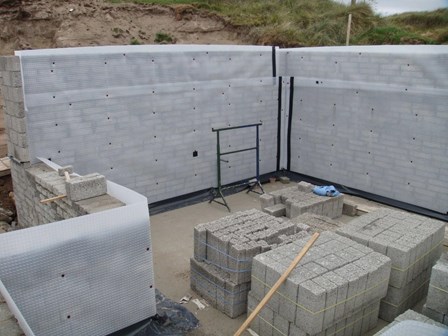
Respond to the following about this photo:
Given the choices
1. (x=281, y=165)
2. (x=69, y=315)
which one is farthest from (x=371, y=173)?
(x=69, y=315)

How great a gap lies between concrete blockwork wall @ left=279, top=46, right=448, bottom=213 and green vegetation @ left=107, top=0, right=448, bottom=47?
832 centimetres

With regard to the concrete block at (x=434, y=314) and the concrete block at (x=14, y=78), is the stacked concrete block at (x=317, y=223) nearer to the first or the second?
the concrete block at (x=434, y=314)

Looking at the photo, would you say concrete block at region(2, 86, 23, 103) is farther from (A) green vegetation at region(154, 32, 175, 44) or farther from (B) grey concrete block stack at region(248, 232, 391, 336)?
(A) green vegetation at region(154, 32, 175, 44)

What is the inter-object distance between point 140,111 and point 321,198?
176 inches

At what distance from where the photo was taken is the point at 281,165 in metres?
12.4

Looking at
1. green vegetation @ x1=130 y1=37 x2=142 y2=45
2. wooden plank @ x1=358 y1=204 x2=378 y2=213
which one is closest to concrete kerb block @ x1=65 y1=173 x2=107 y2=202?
wooden plank @ x1=358 y1=204 x2=378 y2=213

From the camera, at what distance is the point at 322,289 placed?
5.06 m

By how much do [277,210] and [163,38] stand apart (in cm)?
1386

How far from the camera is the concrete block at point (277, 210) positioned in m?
9.33

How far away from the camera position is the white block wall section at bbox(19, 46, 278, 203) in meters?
8.34

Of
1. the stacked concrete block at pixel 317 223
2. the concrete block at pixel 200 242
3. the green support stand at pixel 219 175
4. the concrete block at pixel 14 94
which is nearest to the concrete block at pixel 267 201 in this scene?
the green support stand at pixel 219 175

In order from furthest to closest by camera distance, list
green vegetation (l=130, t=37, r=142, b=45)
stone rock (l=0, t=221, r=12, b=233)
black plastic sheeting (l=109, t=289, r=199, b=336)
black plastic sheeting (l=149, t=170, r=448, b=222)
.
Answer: green vegetation (l=130, t=37, r=142, b=45)
black plastic sheeting (l=149, t=170, r=448, b=222)
stone rock (l=0, t=221, r=12, b=233)
black plastic sheeting (l=109, t=289, r=199, b=336)

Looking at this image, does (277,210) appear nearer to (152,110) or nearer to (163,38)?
(152,110)

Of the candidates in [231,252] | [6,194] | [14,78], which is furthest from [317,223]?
[6,194]
